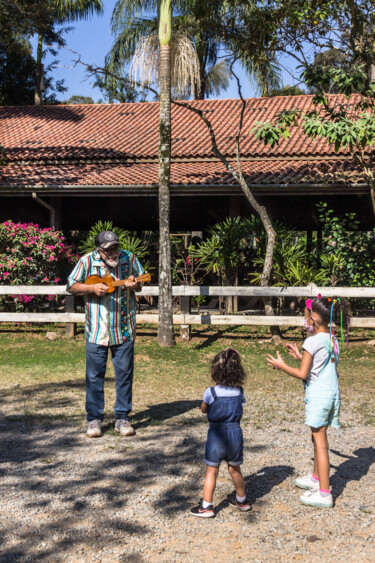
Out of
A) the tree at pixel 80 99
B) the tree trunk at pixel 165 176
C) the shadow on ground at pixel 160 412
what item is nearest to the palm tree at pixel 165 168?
the tree trunk at pixel 165 176

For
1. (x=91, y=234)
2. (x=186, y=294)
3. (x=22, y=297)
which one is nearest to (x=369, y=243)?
(x=186, y=294)

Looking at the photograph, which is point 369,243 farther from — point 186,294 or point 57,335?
point 57,335

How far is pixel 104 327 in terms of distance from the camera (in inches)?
200

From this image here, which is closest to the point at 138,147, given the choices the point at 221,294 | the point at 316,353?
the point at 221,294

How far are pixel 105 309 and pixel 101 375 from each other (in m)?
0.56

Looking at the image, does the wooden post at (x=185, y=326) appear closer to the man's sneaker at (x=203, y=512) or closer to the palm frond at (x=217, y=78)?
the man's sneaker at (x=203, y=512)

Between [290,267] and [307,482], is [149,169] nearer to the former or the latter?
[290,267]

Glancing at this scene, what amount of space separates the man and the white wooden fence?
4.86m

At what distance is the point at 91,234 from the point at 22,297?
81.6 inches

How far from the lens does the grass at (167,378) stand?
6.02 m

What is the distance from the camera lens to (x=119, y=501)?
368 centimetres

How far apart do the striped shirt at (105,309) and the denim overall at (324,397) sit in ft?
6.19

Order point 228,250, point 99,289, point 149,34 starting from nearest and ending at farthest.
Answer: point 99,289 → point 228,250 → point 149,34

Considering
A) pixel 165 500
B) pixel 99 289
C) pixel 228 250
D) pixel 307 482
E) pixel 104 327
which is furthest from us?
pixel 228 250
